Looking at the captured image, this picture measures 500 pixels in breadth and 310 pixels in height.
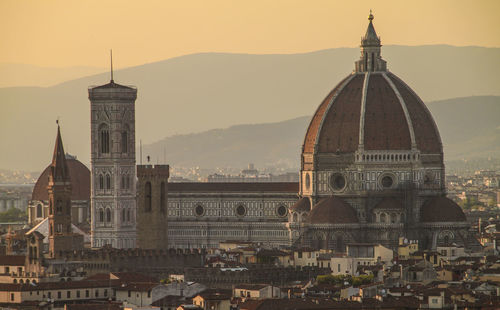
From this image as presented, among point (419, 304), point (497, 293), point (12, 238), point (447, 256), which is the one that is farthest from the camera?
point (12, 238)

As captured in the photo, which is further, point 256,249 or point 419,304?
point 256,249

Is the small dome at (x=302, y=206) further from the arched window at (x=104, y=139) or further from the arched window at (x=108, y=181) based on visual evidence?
the arched window at (x=104, y=139)

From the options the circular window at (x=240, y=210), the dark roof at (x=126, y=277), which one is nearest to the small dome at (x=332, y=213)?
the circular window at (x=240, y=210)

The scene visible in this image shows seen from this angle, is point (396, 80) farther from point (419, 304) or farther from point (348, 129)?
point (419, 304)

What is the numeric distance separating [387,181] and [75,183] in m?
34.0

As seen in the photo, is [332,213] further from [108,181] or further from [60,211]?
[60,211]

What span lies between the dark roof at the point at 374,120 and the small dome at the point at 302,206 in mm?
4050

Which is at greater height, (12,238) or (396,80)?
(396,80)

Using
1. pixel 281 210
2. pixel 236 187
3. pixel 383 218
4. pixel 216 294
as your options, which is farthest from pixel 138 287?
pixel 236 187

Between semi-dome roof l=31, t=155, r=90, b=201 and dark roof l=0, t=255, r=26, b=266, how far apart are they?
57208 millimetres

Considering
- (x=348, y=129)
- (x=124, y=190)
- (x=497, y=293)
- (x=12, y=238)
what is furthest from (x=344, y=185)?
(x=497, y=293)

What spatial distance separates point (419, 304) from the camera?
324 ft

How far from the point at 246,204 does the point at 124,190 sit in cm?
1131

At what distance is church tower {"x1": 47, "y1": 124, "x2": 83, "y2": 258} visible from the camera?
144625 millimetres
